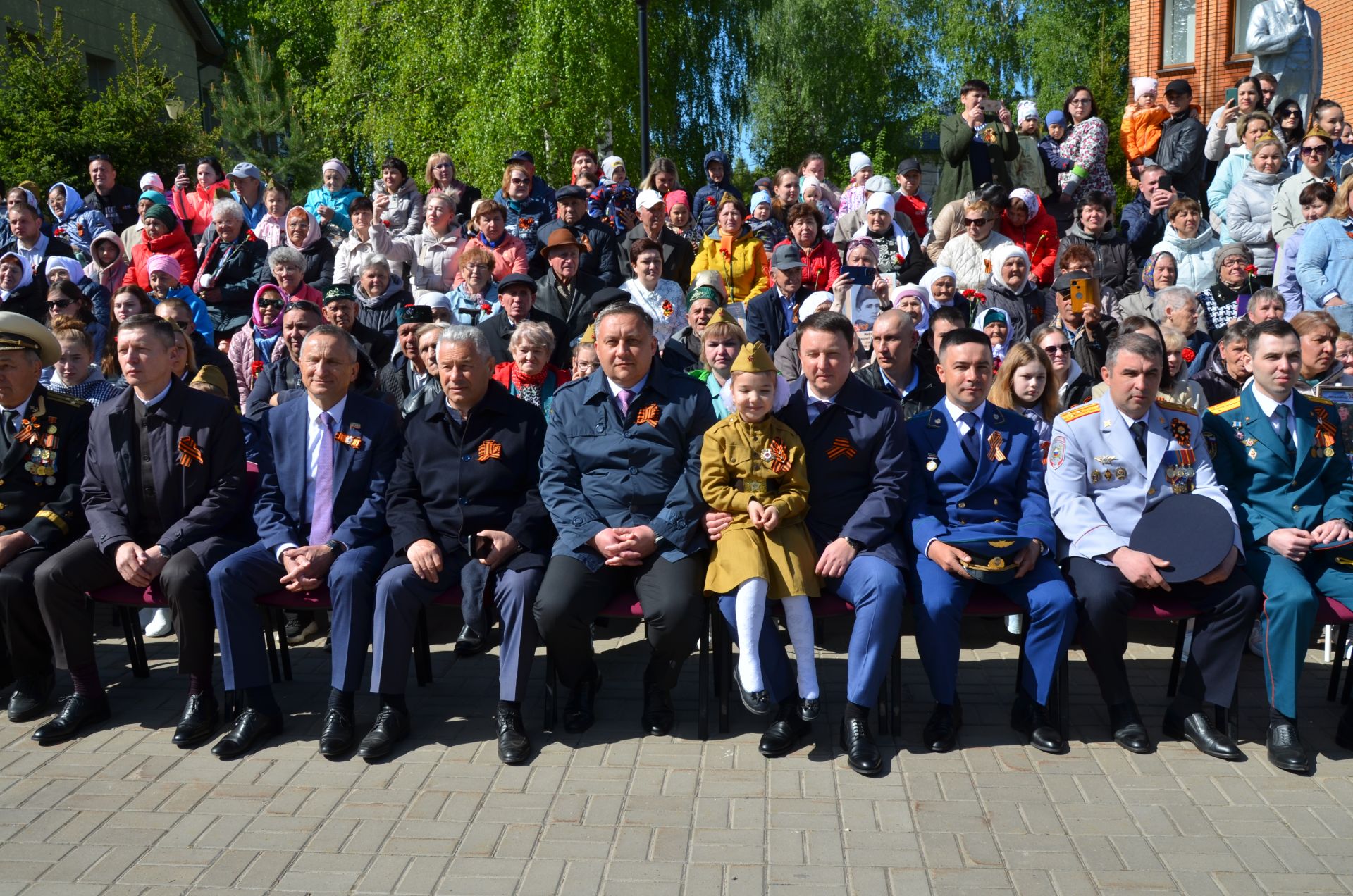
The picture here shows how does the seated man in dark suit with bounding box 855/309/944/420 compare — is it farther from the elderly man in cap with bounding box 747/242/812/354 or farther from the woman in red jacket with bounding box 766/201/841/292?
the woman in red jacket with bounding box 766/201/841/292

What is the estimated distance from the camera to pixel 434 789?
4.15 m

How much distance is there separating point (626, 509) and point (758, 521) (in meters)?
0.61

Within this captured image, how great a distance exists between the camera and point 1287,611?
173 inches

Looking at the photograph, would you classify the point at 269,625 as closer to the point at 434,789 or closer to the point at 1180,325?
the point at 434,789

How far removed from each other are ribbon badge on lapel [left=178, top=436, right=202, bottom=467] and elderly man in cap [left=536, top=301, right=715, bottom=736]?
1580 millimetres

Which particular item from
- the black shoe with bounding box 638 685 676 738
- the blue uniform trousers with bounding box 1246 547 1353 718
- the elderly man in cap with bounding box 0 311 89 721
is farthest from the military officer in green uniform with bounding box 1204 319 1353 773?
the elderly man in cap with bounding box 0 311 89 721

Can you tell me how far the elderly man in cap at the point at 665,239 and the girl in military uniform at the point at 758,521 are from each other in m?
4.80

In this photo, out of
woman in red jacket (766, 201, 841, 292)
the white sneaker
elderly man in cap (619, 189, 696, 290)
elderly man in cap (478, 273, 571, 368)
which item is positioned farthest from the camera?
elderly man in cap (619, 189, 696, 290)

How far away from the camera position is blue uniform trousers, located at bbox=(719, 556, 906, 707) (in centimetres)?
442

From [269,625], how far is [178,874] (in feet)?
5.99

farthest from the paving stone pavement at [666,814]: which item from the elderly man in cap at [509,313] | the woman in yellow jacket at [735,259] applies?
the woman in yellow jacket at [735,259]

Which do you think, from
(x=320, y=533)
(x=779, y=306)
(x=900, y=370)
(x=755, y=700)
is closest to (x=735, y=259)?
(x=779, y=306)

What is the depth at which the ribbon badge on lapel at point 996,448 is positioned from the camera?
15.7 ft

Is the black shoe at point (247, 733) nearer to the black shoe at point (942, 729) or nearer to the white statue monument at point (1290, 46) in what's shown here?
the black shoe at point (942, 729)
